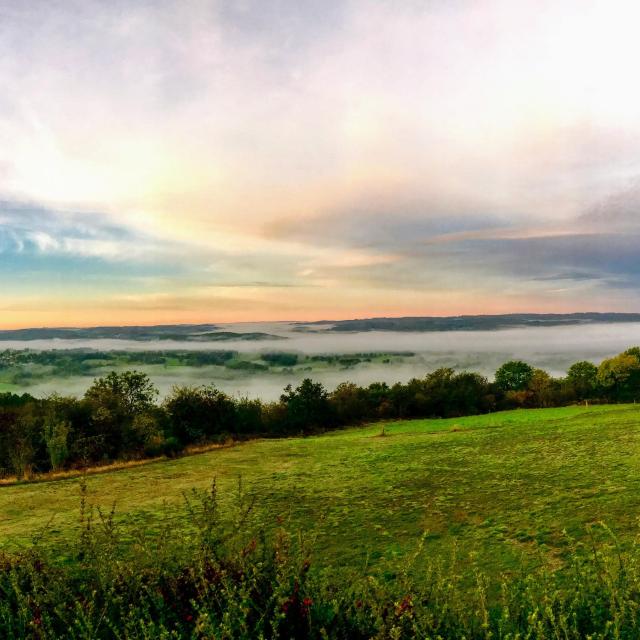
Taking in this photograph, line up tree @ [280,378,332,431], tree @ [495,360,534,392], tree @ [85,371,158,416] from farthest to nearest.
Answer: tree @ [495,360,534,392]
tree @ [280,378,332,431]
tree @ [85,371,158,416]

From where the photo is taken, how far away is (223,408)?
39906 millimetres

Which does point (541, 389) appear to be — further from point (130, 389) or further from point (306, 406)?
point (130, 389)

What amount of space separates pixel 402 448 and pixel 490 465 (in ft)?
13.4

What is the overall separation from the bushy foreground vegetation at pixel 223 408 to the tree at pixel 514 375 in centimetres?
16

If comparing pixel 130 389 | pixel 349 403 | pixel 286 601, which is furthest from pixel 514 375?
pixel 286 601

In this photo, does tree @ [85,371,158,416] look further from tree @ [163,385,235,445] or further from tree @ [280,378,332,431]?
tree @ [280,378,332,431]

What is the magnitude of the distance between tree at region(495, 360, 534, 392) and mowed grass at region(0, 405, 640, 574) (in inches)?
2482

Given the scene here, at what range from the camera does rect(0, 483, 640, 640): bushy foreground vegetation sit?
4137 millimetres

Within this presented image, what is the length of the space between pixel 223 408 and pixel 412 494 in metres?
31.7

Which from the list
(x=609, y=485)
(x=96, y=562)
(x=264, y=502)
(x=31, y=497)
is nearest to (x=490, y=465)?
(x=609, y=485)

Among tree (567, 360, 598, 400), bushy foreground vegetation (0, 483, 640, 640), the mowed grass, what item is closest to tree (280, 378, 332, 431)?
the mowed grass

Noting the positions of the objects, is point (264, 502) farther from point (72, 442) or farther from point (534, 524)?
point (72, 442)

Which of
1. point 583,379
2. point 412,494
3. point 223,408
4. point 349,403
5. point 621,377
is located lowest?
point 583,379

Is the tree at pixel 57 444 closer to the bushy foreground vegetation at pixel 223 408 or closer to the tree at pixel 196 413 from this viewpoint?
the bushy foreground vegetation at pixel 223 408
